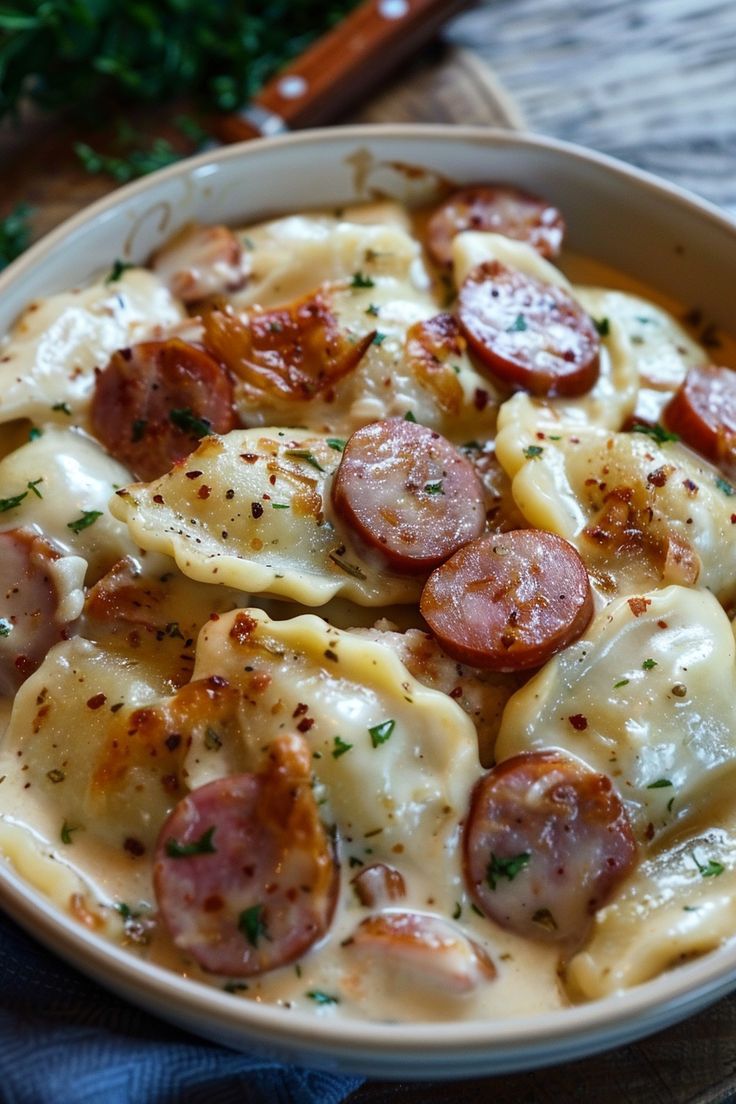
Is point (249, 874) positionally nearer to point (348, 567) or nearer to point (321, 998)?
point (321, 998)

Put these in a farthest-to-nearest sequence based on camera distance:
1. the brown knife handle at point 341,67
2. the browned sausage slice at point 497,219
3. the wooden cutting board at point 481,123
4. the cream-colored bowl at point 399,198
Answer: the brown knife handle at point 341,67
the browned sausage slice at point 497,219
the cream-colored bowl at point 399,198
the wooden cutting board at point 481,123

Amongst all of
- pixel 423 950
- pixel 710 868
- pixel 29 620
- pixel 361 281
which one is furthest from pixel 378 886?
pixel 361 281

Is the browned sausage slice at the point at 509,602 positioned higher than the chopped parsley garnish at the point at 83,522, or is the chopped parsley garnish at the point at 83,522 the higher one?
the chopped parsley garnish at the point at 83,522

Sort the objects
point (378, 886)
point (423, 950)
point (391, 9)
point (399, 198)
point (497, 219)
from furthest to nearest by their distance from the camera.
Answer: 1. point (391, 9)
2. point (399, 198)
3. point (497, 219)
4. point (378, 886)
5. point (423, 950)

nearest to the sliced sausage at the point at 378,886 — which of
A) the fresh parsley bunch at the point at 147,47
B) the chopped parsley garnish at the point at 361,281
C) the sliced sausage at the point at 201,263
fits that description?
the chopped parsley garnish at the point at 361,281

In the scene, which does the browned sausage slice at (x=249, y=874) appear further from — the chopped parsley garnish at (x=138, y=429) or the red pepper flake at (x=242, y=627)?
the chopped parsley garnish at (x=138, y=429)

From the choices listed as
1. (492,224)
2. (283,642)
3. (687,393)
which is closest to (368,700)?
(283,642)

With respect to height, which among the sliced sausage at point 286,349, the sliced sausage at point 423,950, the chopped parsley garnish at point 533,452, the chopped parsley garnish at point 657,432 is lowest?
the chopped parsley garnish at point 657,432
